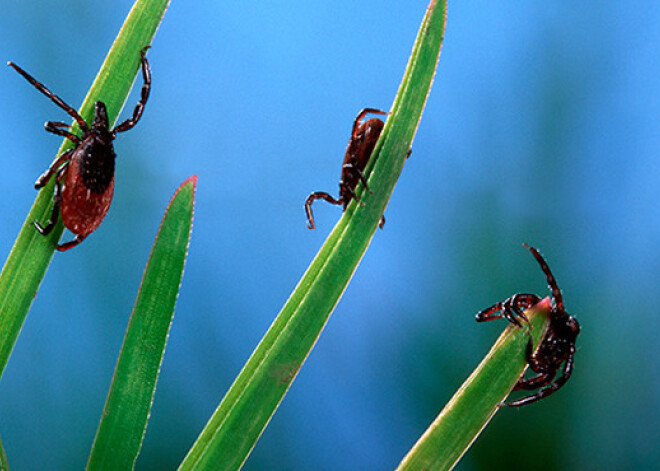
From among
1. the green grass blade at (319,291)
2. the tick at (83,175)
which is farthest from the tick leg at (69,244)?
the green grass blade at (319,291)

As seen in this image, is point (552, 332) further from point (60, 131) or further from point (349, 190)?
point (60, 131)

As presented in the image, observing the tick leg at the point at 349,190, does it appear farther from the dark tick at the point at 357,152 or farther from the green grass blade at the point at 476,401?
the green grass blade at the point at 476,401

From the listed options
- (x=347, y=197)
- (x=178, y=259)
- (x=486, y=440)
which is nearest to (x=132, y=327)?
(x=178, y=259)

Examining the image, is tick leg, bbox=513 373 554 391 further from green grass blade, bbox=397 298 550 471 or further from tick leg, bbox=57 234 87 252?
tick leg, bbox=57 234 87 252

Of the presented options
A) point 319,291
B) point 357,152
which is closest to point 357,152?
point 357,152

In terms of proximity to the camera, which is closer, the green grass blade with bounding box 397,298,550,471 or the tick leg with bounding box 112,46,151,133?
the green grass blade with bounding box 397,298,550,471

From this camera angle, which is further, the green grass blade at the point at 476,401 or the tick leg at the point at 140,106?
the tick leg at the point at 140,106

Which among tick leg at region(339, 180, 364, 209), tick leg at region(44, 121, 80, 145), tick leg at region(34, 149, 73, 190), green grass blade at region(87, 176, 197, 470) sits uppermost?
tick leg at region(339, 180, 364, 209)

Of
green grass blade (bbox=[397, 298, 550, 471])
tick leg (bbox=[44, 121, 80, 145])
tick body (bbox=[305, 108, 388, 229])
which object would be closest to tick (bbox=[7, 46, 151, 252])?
tick leg (bbox=[44, 121, 80, 145])
